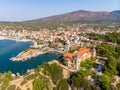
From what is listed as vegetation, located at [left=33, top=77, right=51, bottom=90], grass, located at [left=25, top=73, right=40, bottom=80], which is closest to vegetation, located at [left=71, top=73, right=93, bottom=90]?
vegetation, located at [left=33, top=77, right=51, bottom=90]

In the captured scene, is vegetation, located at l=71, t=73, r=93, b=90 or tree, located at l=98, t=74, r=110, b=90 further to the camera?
vegetation, located at l=71, t=73, r=93, b=90

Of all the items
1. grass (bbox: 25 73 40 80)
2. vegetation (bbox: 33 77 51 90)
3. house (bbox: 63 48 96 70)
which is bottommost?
vegetation (bbox: 33 77 51 90)

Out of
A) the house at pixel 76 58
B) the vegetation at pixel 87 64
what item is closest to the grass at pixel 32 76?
the house at pixel 76 58

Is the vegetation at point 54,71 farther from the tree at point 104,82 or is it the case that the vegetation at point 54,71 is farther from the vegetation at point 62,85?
the tree at point 104,82

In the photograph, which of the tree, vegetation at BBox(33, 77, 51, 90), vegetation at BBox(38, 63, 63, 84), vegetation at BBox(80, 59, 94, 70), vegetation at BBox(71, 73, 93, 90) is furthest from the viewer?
vegetation at BBox(80, 59, 94, 70)

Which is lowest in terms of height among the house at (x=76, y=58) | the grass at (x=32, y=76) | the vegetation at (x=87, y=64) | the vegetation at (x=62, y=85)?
the vegetation at (x=62, y=85)

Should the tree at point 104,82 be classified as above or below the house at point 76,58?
below

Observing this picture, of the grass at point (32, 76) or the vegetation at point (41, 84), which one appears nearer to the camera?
the vegetation at point (41, 84)

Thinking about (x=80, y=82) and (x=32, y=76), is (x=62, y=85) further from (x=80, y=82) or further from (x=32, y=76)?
(x=32, y=76)

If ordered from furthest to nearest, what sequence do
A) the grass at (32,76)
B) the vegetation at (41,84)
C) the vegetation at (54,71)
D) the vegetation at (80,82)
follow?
1. the vegetation at (54,71)
2. the grass at (32,76)
3. the vegetation at (41,84)
4. the vegetation at (80,82)

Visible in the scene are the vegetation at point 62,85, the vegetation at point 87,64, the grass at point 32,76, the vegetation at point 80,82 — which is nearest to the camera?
the vegetation at point 80,82

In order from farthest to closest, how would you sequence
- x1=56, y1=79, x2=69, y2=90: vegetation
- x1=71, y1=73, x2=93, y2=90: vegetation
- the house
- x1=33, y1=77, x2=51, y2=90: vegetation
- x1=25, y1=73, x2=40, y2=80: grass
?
1. the house
2. x1=25, y1=73, x2=40, y2=80: grass
3. x1=56, y1=79, x2=69, y2=90: vegetation
4. x1=33, y1=77, x2=51, y2=90: vegetation
5. x1=71, y1=73, x2=93, y2=90: vegetation

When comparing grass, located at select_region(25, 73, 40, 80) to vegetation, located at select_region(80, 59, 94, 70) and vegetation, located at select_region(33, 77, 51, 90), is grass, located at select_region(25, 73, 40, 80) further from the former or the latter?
vegetation, located at select_region(80, 59, 94, 70)

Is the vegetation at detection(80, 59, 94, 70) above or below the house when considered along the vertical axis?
below
